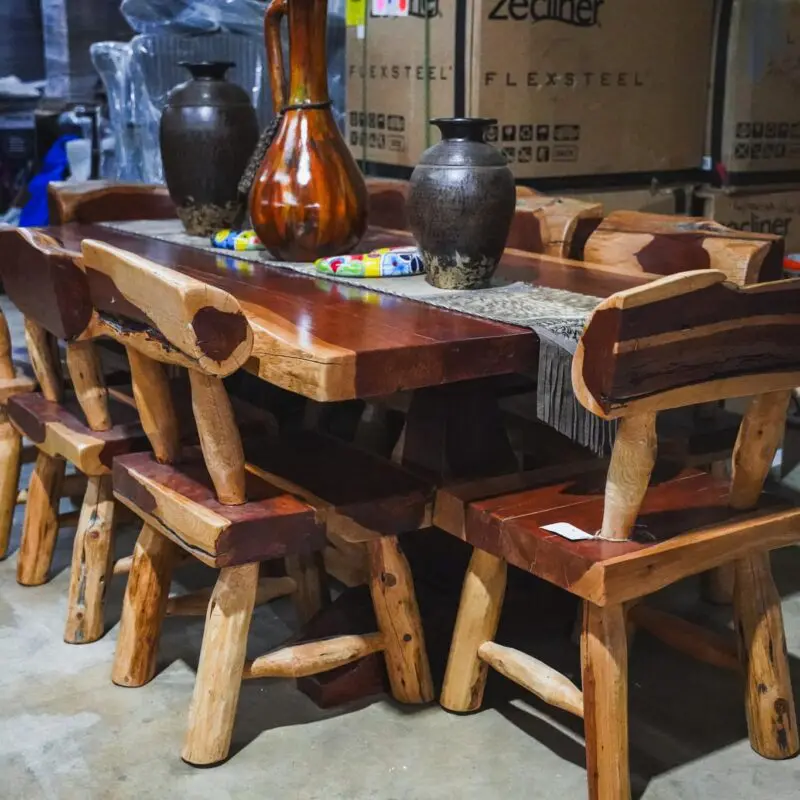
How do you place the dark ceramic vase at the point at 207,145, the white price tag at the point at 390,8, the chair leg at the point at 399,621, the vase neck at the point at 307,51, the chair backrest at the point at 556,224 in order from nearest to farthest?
the chair leg at the point at 399,621 → the vase neck at the point at 307,51 → the chair backrest at the point at 556,224 → the dark ceramic vase at the point at 207,145 → the white price tag at the point at 390,8

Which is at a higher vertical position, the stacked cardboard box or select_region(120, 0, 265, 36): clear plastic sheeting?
select_region(120, 0, 265, 36): clear plastic sheeting

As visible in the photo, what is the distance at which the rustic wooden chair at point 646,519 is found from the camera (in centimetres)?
142

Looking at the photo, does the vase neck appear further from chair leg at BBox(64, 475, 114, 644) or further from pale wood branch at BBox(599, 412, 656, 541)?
pale wood branch at BBox(599, 412, 656, 541)

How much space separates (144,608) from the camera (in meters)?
2.03

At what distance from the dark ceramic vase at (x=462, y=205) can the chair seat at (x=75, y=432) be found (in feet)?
2.22

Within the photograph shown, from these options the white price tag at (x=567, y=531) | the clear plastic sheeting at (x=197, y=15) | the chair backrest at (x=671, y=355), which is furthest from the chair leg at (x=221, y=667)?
the clear plastic sheeting at (x=197, y=15)

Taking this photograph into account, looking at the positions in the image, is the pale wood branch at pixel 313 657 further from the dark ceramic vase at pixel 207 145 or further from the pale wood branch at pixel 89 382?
the dark ceramic vase at pixel 207 145

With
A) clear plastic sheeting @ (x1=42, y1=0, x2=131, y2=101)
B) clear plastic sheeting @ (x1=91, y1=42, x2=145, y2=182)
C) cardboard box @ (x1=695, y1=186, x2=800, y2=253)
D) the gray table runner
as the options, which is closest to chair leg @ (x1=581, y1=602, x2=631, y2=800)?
the gray table runner

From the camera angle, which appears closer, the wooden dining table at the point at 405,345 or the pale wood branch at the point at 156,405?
the wooden dining table at the point at 405,345

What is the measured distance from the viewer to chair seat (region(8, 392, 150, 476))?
2129 mm

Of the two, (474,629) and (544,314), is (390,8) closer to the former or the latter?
Answer: (544,314)

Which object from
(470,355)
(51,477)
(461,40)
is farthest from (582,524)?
(461,40)

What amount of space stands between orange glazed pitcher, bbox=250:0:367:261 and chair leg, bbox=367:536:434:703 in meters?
0.71

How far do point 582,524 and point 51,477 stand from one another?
51.0 inches
